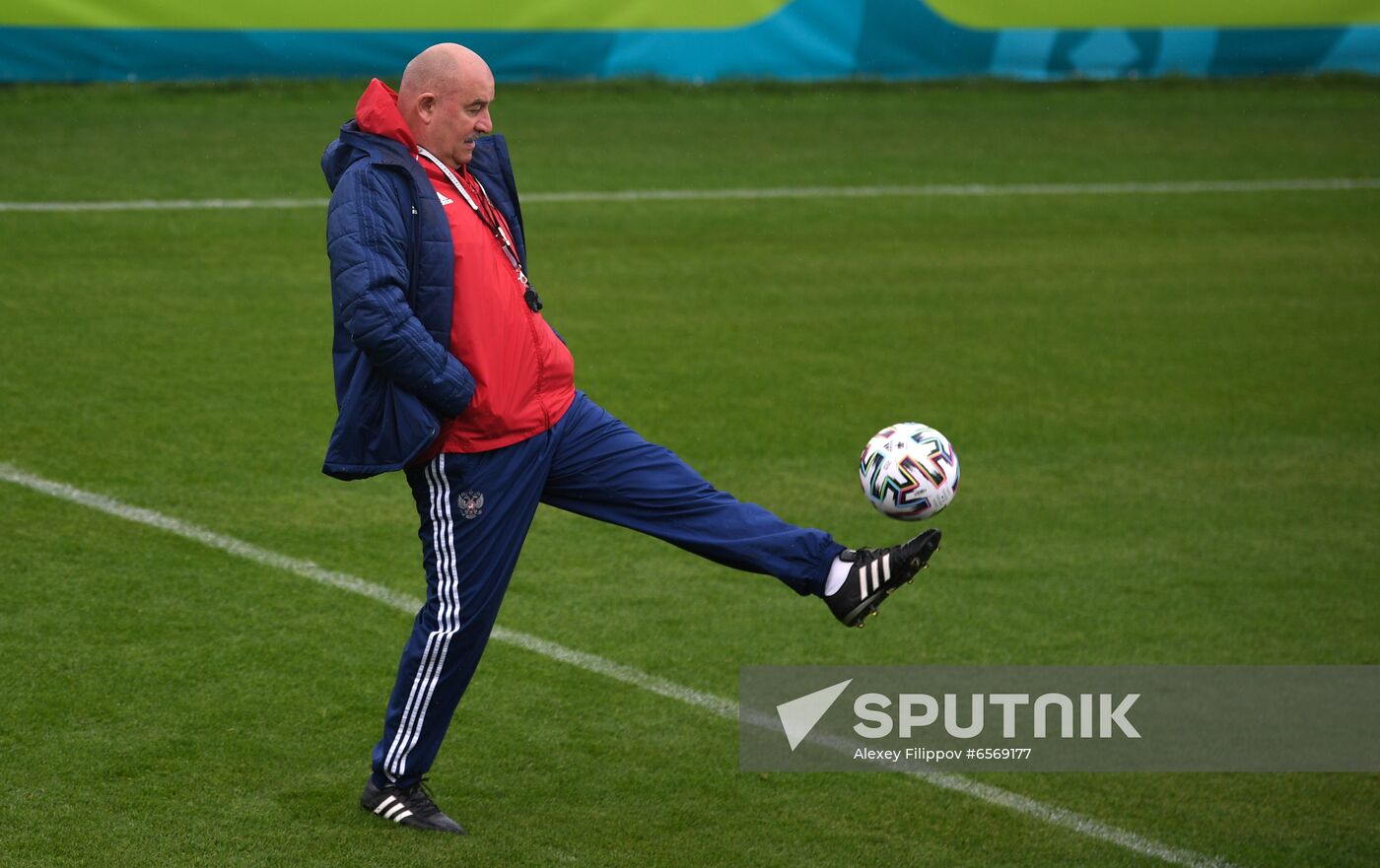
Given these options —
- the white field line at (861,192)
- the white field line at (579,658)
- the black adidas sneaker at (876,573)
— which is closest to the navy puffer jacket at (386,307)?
the black adidas sneaker at (876,573)

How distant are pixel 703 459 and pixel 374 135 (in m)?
4.25

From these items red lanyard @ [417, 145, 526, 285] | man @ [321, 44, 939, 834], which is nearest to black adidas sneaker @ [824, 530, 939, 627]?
man @ [321, 44, 939, 834]

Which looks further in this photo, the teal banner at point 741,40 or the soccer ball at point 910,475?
the teal banner at point 741,40

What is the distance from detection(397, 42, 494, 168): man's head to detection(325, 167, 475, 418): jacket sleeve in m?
0.28

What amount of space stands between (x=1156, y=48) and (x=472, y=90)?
48.5ft

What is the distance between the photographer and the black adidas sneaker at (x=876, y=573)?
516cm

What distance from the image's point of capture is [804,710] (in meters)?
6.44

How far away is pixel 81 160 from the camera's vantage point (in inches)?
562

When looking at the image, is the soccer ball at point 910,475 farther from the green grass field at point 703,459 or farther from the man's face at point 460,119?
the man's face at point 460,119

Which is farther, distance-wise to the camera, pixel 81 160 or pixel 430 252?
pixel 81 160

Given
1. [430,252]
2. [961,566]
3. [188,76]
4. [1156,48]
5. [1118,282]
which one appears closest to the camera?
[430,252]

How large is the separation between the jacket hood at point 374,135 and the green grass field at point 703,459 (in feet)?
6.53

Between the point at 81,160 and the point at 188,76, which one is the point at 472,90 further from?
the point at 188,76

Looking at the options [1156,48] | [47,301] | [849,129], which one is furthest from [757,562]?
[1156,48]
